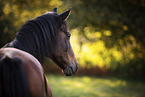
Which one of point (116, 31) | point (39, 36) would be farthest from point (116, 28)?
point (39, 36)

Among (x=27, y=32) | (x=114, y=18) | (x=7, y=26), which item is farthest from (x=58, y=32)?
(x=114, y=18)

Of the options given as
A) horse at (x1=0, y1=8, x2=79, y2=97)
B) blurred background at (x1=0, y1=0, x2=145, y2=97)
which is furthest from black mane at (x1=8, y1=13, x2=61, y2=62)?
blurred background at (x1=0, y1=0, x2=145, y2=97)

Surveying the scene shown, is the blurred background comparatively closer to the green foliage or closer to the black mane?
the green foliage

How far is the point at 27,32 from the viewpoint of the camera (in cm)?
156

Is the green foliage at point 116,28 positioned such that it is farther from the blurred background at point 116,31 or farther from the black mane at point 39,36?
the black mane at point 39,36

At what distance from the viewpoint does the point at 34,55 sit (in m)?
1.62

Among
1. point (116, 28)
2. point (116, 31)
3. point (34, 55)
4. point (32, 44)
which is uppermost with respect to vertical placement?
point (32, 44)

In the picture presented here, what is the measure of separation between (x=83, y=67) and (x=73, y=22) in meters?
4.20

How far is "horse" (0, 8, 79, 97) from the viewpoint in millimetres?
1145

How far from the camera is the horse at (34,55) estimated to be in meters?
1.14

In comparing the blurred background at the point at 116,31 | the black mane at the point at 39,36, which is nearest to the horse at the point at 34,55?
the black mane at the point at 39,36

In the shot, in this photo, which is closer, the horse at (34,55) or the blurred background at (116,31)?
the horse at (34,55)

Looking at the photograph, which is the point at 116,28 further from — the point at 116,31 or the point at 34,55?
the point at 34,55

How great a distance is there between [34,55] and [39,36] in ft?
0.65
